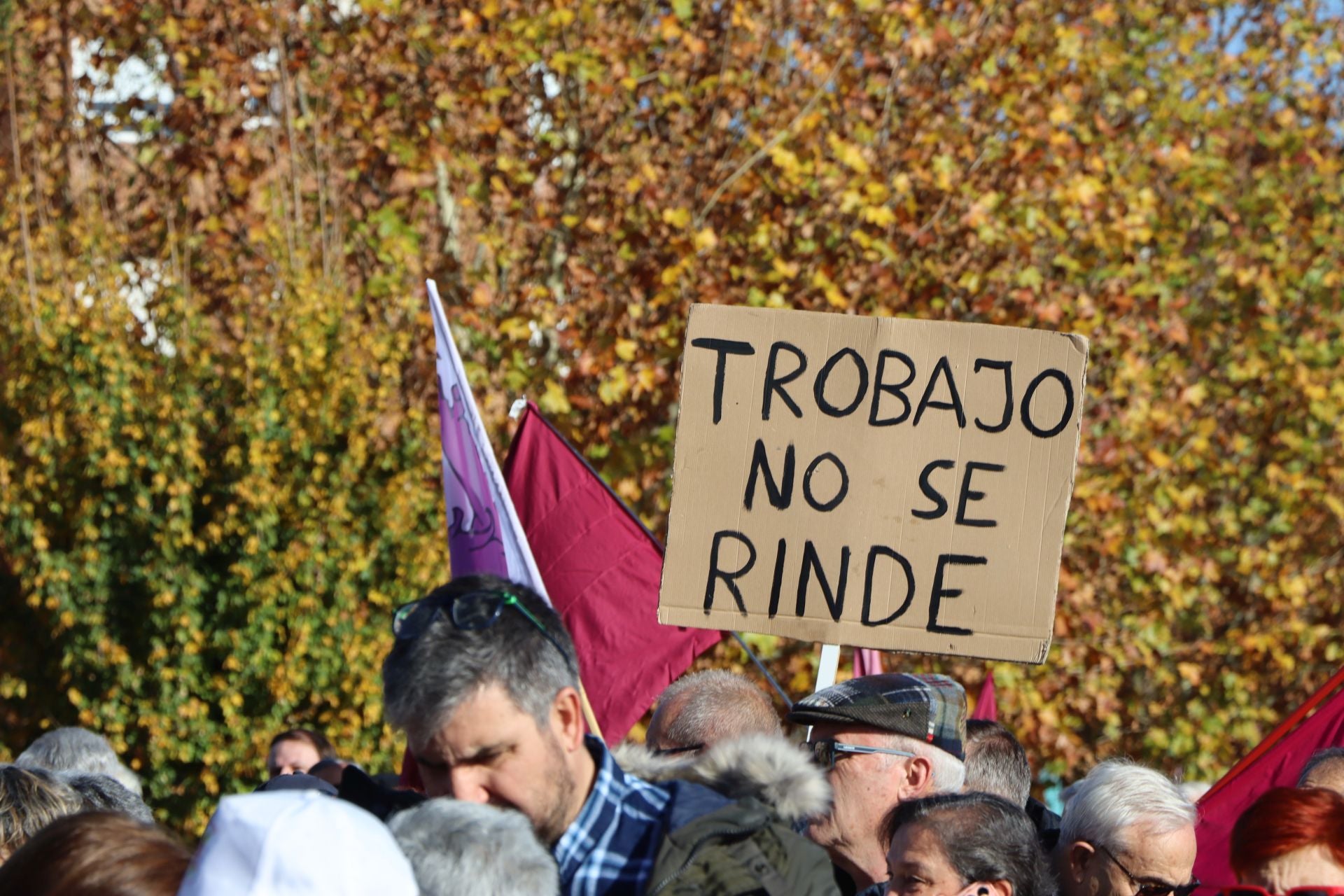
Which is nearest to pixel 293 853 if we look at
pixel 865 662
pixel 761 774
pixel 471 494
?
pixel 761 774

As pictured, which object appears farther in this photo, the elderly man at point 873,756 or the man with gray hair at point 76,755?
the man with gray hair at point 76,755

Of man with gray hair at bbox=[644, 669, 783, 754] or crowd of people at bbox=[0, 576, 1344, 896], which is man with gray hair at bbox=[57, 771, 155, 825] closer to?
crowd of people at bbox=[0, 576, 1344, 896]

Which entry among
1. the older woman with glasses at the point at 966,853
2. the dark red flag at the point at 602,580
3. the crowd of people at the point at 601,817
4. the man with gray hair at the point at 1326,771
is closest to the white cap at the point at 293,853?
the crowd of people at the point at 601,817

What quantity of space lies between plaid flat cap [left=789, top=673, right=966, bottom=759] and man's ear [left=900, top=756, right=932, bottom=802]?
50mm

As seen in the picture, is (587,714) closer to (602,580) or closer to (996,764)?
(996,764)

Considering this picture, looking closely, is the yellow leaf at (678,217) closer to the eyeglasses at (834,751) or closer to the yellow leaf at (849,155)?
the yellow leaf at (849,155)

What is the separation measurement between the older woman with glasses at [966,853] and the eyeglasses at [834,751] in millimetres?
381

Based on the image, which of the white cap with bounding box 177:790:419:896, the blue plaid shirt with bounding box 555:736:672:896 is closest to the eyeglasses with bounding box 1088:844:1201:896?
the blue plaid shirt with bounding box 555:736:672:896

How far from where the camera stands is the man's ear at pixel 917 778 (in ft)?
11.5

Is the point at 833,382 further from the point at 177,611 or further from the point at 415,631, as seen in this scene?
the point at 177,611

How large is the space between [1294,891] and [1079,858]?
56cm

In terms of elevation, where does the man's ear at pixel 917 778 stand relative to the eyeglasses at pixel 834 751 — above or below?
below

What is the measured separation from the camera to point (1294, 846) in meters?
2.99

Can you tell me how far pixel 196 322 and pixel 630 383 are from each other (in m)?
2.46
